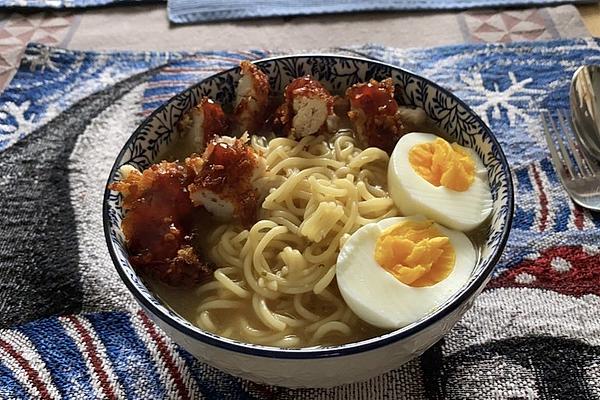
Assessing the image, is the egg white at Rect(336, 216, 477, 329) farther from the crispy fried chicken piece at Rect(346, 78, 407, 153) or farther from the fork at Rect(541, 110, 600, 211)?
the fork at Rect(541, 110, 600, 211)

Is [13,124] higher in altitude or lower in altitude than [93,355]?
higher

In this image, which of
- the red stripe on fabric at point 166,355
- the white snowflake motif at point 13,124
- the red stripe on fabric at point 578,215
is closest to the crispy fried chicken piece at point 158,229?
the red stripe on fabric at point 166,355

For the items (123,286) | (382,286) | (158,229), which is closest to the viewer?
(382,286)

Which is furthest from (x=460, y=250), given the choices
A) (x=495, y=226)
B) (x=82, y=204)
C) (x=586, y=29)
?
(x=586, y=29)

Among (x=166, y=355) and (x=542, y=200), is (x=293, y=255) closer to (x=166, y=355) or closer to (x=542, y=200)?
(x=166, y=355)

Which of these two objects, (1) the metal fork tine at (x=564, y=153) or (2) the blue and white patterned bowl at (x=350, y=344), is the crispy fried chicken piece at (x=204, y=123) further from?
(1) the metal fork tine at (x=564, y=153)

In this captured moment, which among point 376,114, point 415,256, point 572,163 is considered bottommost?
point 572,163

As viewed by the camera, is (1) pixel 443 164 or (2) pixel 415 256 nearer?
(2) pixel 415 256

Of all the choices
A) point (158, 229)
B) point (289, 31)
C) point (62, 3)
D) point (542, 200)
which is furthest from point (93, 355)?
point (62, 3)
